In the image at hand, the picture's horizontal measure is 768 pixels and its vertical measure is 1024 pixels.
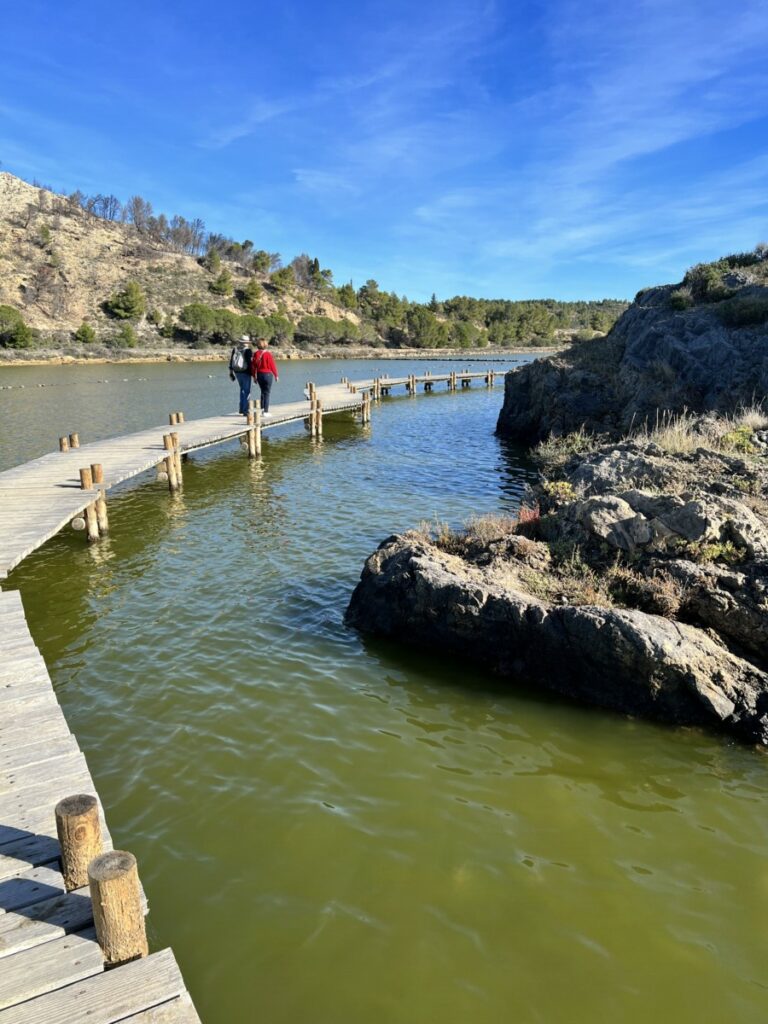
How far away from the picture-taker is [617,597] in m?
8.69

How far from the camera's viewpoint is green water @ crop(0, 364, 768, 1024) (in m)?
4.31

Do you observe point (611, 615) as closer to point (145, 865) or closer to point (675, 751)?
point (675, 751)

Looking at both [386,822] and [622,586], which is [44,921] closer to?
[386,822]

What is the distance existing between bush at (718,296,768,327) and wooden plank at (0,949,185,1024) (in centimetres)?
2386

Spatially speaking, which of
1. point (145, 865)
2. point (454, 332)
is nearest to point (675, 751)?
point (145, 865)

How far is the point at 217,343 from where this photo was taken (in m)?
95.3

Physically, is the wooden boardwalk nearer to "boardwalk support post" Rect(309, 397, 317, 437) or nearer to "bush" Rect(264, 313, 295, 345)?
"boardwalk support post" Rect(309, 397, 317, 437)

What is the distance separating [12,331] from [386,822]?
3126 inches

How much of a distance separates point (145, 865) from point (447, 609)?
4564 millimetres

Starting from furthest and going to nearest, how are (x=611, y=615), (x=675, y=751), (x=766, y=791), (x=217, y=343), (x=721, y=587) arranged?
(x=217, y=343), (x=721, y=587), (x=611, y=615), (x=675, y=751), (x=766, y=791)

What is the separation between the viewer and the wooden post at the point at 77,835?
384 centimetres

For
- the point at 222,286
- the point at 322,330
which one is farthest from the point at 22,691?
the point at 222,286

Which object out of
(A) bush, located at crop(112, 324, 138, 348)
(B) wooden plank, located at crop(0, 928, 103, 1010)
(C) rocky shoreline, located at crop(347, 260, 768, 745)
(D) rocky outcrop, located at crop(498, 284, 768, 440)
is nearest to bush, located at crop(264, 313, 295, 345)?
(A) bush, located at crop(112, 324, 138, 348)

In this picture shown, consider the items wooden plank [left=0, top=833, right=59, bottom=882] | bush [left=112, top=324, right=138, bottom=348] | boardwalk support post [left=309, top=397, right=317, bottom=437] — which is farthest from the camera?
bush [left=112, top=324, right=138, bottom=348]
